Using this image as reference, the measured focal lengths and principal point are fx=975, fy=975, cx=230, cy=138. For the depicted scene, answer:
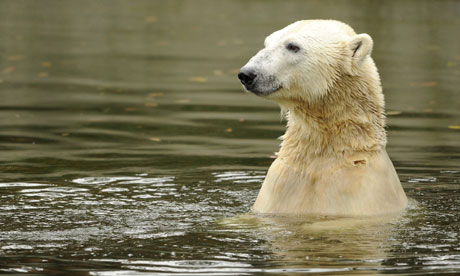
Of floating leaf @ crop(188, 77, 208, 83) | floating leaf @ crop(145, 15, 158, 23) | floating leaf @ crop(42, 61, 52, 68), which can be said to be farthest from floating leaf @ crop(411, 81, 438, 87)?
floating leaf @ crop(145, 15, 158, 23)

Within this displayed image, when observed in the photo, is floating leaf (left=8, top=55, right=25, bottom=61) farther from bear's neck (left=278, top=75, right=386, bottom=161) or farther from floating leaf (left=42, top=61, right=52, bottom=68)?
bear's neck (left=278, top=75, right=386, bottom=161)

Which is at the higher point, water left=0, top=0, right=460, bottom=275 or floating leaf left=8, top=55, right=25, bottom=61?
floating leaf left=8, top=55, right=25, bottom=61

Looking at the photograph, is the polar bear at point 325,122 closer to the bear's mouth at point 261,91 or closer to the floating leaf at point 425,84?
the bear's mouth at point 261,91

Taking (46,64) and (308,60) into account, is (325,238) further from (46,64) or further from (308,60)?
(46,64)

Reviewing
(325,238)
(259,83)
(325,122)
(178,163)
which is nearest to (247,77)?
(259,83)

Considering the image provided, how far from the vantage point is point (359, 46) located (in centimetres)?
711

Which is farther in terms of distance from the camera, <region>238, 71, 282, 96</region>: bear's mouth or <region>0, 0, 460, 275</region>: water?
<region>238, 71, 282, 96</region>: bear's mouth

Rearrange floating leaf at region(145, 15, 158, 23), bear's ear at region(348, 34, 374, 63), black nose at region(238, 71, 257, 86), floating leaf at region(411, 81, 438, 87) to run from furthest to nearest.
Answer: floating leaf at region(145, 15, 158, 23) < floating leaf at region(411, 81, 438, 87) < bear's ear at region(348, 34, 374, 63) < black nose at region(238, 71, 257, 86)

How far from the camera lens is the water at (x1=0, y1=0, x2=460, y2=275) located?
19.9 ft

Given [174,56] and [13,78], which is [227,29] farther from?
[13,78]

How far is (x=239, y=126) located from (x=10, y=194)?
4.13m

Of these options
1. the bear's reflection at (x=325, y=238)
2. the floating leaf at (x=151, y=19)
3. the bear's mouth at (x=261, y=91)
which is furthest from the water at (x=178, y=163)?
the floating leaf at (x=151, y=19)

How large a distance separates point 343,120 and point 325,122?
0.13m

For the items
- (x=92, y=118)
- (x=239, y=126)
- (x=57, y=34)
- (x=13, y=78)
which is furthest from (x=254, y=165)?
(x=57, y=34)
